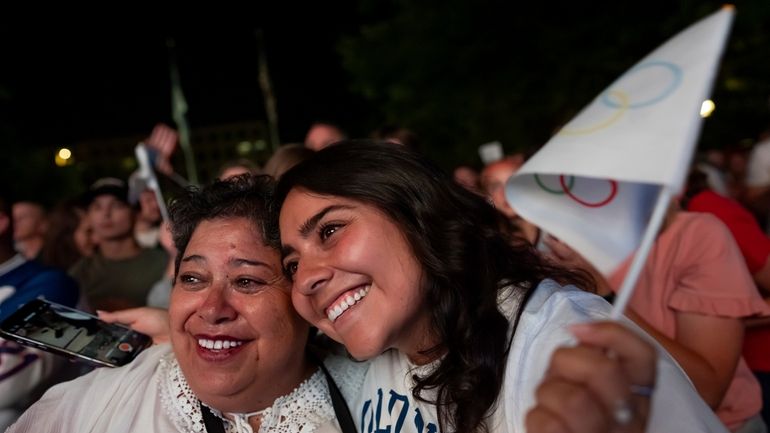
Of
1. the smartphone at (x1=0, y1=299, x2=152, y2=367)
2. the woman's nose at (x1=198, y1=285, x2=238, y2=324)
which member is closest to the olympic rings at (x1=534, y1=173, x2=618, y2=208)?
the woman's nose at (x1=198, y1=285, x2=238, y2=324)

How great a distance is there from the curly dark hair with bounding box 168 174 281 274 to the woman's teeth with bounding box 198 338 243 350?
323 mm

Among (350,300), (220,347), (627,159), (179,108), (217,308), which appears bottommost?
(179,108)

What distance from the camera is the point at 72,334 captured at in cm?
236

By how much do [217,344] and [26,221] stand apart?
16.5 feet

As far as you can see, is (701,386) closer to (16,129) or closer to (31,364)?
(31,364)

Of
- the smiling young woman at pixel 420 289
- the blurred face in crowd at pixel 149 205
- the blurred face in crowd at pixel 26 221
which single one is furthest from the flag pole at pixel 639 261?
the blurred face in crowd at pixel 26 221

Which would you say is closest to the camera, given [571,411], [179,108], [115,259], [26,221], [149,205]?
[571,411]

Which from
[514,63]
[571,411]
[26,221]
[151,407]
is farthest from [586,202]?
[514,63]

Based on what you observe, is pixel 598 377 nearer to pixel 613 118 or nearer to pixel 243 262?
pixel 613 118

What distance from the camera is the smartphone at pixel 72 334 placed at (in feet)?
7.34

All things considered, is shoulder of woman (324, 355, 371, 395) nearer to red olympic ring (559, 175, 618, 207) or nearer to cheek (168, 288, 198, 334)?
cheek (168, 288, 198, 334)

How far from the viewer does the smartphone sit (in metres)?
2.24

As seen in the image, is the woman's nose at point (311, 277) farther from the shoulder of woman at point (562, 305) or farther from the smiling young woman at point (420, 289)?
the shoulder of woman at point (562, 305)

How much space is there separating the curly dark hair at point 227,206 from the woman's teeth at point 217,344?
0.32m
